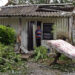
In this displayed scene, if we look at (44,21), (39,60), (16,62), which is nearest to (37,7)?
(44,21)

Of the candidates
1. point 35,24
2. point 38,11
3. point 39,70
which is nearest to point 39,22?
point 35,24

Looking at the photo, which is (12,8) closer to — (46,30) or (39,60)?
(46,30)

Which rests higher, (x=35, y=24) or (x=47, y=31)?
(x=35, y=24)

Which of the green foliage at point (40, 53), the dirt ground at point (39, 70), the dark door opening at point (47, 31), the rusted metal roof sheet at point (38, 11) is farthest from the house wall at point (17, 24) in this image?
the dirt ground at point (39, 70)

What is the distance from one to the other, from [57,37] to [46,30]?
1.27m

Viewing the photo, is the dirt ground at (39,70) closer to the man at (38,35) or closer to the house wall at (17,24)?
the man at (38,35)

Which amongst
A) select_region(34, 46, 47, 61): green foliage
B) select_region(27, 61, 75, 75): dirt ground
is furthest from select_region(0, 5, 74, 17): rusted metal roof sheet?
select_region(27, 61, 75, 75): dirt ground

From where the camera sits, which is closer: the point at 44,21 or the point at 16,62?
the point at 16,62

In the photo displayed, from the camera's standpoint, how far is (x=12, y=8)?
15.6 m

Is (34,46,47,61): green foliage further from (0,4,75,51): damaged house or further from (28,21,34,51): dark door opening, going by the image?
(28,21,34,51): dark door opening

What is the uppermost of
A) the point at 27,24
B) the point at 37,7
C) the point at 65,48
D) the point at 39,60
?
the point at 37,7

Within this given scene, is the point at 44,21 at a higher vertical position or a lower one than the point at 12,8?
lower

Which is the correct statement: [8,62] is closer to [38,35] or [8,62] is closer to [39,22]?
[38,35]

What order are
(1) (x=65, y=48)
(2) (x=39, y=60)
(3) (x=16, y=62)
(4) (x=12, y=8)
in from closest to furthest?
(1) (x=65, y=48), (3) (x=16, y=62), (2) (x=39, y=60), (4) (x=12, y=8)
